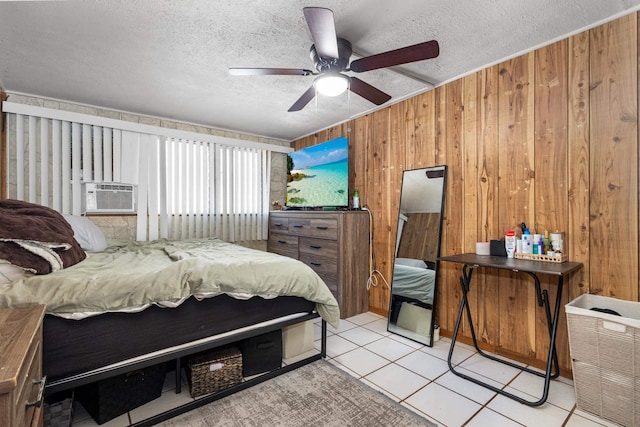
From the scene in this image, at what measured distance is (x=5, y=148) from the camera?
296 centimetres

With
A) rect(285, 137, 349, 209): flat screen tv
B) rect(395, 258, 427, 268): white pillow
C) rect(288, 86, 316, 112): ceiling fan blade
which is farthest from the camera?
rect(285, 137, 349, 209): flat screen tv

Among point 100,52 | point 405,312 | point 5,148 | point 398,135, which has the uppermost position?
point 100,52

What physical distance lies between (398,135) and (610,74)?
1.65 metres

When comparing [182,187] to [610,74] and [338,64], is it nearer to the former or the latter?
[338,64]

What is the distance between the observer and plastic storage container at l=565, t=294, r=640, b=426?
5.12 ft

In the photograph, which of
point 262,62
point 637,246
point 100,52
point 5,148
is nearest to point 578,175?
point 637,246

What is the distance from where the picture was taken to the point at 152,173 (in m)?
3.69

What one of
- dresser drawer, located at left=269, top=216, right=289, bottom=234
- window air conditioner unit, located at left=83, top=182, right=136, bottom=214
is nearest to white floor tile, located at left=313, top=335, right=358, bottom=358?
dresser drawer, located at left=269, top=216, right=289, bottom=234

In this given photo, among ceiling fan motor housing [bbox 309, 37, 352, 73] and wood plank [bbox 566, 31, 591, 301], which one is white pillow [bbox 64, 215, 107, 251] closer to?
ceiling fan motor housing [bbox 309, 37, 352, 73]

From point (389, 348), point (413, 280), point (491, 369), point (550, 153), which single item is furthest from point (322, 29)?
point (491, 369)

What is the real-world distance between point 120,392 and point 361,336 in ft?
6.17

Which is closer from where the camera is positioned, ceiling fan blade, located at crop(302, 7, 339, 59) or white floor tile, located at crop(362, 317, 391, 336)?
ceiling fan blade, located at crop(302, 7, 339, 59)

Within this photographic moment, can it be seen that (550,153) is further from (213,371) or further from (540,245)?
(213,371)

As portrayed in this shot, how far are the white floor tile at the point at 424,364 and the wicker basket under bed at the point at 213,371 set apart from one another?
3.99 ft
